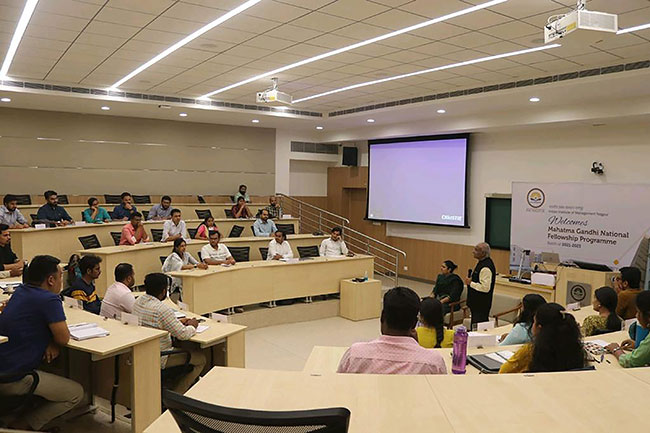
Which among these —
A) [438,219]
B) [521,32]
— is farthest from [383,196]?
[521,32]

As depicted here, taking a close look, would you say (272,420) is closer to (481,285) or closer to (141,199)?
(481,285)

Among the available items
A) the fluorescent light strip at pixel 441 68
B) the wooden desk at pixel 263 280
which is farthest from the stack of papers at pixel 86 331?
the fluorescent light strip at pixel 441 68

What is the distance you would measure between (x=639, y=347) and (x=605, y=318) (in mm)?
1395

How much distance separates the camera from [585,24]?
3818 mm

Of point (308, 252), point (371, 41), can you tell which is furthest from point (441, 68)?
point (308, 252)

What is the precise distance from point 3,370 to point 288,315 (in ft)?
15.5

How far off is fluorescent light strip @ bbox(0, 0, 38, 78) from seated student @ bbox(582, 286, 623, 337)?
5675 mm

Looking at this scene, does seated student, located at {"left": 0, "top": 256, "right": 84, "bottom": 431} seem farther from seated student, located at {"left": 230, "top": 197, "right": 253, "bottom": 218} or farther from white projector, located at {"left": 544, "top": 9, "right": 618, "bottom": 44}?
seated student, located at {"left": 230, "top": 197, "right": 253, "bottom": 218}

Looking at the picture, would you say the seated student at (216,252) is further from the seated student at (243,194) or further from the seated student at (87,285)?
the seated student at (243,194)

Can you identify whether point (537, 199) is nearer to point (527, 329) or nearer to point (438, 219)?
point (438, 219)

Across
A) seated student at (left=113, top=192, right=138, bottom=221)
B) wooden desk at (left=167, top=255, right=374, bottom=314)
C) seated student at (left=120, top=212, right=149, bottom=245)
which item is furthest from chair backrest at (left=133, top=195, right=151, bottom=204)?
wooden desk at (left=167, top=255, right=374, bottom=314)

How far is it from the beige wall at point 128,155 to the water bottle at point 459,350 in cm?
986

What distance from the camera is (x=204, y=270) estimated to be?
6.78 m

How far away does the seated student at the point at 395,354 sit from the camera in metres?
2.22
